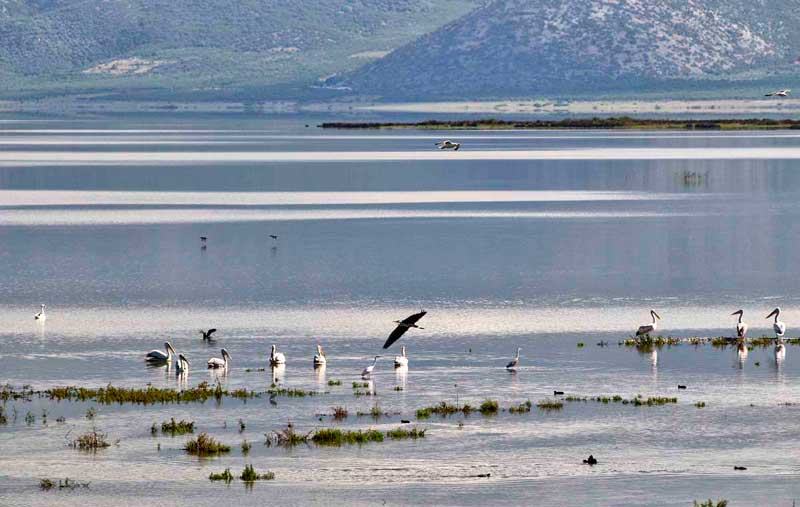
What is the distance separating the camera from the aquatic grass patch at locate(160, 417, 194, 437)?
24.0m

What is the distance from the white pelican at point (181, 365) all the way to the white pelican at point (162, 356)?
0.78 metres

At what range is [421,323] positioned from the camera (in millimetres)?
35000

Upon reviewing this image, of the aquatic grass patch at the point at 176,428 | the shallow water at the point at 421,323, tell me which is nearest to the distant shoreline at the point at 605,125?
the shallow water at the point at 421,323

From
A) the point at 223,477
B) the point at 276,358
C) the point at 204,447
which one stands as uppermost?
the point at 276,358

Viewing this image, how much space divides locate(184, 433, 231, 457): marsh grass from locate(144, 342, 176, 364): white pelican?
7.00 m

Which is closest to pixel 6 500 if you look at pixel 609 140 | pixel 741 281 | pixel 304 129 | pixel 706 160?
pixel 741 281

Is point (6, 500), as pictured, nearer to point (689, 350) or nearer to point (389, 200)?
point (689, 350)

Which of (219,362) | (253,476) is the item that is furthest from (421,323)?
(253,476)

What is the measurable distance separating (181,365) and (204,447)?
6.19 m

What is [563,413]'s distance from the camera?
1001 inches

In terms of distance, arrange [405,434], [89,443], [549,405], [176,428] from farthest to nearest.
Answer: [549,405] → [176,428] → [405,434] → [89,443]

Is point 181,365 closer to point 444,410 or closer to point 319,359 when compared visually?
point 319,359

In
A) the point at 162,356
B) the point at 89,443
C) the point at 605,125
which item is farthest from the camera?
the point at 605,125

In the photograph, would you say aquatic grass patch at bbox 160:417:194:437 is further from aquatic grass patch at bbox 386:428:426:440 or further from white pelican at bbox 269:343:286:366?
white pelican at bbox 269:343:286:366
